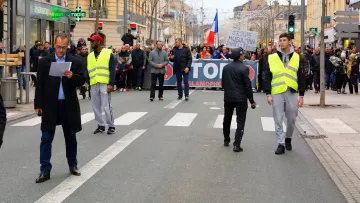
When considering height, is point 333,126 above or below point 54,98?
below

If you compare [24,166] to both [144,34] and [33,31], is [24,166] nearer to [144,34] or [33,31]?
[33,31]

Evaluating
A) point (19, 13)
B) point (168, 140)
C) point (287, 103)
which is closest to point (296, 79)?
point (287, 103)

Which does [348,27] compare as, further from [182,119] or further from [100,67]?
[100,67]

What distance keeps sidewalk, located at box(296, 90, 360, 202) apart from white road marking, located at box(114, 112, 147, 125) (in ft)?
12.1

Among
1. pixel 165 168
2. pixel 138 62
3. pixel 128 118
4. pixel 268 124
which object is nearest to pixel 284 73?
pixel 165 168

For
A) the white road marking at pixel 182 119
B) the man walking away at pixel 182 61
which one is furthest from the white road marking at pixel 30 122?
the man walking away at pixel 182 61

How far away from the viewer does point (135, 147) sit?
10758 millimetres

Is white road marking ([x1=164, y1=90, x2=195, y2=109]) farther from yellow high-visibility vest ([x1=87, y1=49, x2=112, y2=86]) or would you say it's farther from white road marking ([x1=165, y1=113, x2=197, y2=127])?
yellow high-visibility vest ([x1=87, y1=49, x2=112, y2=86])

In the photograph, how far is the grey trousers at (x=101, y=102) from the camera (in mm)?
12438

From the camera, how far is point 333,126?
14.2m

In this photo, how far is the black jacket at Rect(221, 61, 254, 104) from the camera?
10.7 metres

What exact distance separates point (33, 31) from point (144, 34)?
101 feet

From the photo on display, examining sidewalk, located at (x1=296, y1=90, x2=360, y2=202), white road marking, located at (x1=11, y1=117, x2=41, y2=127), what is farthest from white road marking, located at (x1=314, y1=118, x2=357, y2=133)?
white road marking, located at (x1=11, y1=117, x2=41, y2=127)

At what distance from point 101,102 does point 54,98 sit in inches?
184
